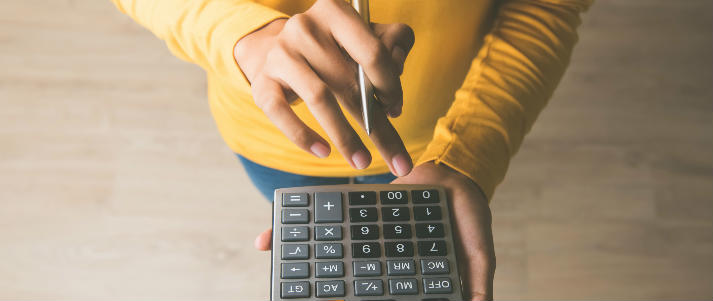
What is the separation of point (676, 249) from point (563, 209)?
8.4 inches

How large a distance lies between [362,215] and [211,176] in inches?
24.4

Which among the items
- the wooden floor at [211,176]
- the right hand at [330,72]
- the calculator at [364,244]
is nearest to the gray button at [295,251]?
the calculator at [364,244]

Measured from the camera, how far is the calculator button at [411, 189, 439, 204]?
391 millimetres

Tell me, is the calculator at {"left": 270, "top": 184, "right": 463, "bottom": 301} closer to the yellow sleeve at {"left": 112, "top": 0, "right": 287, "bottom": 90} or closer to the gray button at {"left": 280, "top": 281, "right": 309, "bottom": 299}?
the gray button at {"left": 280, "top": 281, "right": 309, "bottom": 299}

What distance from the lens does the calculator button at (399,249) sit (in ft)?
1.25

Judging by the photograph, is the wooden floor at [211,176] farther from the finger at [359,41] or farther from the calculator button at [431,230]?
the finger at [359,41]

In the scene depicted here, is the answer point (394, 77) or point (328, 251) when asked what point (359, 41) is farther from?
point (328, 251)

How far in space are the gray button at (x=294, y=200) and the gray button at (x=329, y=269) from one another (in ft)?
0.16

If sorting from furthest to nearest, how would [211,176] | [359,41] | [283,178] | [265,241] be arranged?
[211,176], [283,178], [265,241], [359,41]

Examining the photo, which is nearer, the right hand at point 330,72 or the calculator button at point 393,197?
the right hand at point 330,72

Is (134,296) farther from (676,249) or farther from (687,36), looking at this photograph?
(687,36)

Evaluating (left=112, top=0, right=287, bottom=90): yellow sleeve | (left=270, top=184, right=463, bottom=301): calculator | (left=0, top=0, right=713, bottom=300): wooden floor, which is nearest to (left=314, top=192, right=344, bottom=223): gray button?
(left=270, top=184, right=463, bottom=301): calculator

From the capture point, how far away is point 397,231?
0.39 metres

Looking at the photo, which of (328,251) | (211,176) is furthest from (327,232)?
(211,176)
